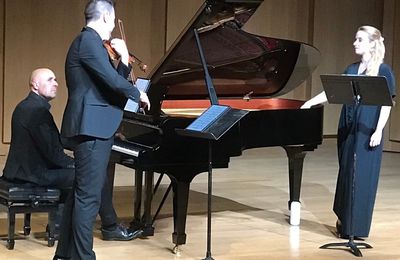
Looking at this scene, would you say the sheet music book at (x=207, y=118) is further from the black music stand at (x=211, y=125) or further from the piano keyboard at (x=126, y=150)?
the piano keyboard at (x=126, y=150)

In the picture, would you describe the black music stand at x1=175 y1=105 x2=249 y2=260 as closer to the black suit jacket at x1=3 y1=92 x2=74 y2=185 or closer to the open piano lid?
the open piano lid

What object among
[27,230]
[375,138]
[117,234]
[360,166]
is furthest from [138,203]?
[375,138]

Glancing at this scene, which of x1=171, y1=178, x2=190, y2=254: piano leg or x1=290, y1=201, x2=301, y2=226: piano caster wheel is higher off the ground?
x1=171, y1=178, x2=190, y2=254: piano leg

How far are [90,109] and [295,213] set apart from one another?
2316 mm

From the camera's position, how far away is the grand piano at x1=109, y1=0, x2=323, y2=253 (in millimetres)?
5078

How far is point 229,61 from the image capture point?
241 inches

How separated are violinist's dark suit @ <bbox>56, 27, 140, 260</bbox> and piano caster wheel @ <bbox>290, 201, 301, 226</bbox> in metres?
2.06

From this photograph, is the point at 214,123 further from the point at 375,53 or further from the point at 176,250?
the point at 375,53

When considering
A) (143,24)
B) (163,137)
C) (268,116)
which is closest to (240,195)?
(268,116)

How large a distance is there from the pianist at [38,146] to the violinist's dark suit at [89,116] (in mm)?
734

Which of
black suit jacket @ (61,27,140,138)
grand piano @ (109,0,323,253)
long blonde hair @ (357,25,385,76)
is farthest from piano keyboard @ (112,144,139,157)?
long blonde hair @ (357,25,385,76)

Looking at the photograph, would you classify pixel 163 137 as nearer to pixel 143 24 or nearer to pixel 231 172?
pixel 231 172

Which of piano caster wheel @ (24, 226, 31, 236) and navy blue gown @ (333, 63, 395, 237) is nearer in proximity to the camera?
piano caster wheel @ (24, 226, 31, 236)

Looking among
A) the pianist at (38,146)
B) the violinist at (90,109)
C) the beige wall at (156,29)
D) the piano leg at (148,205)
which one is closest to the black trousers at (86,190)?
the violinist at (90,109)
